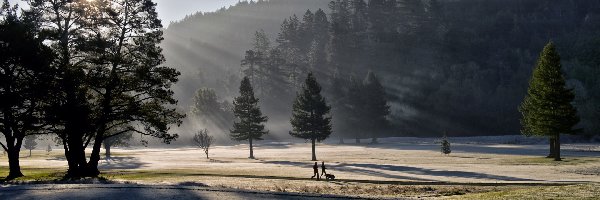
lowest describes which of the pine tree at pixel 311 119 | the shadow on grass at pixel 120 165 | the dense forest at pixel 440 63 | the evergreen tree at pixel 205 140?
the shadow on grass at pixel 120 165

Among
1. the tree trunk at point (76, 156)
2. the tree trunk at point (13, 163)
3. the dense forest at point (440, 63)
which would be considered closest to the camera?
the tree trunk at point (76, 156)

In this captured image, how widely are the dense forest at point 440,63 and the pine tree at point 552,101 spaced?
4438cm

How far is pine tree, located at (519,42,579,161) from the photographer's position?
5228cm

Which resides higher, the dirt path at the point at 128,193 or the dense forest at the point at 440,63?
the dense forest at the point at 440,63

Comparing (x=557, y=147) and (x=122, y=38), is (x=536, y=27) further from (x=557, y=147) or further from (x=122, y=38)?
(x=122, y=38)

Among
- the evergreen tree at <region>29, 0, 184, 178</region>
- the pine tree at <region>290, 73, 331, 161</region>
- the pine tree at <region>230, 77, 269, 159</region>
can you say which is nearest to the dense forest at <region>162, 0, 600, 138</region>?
the pine tree at <region>230, 77, 269, 159</region>

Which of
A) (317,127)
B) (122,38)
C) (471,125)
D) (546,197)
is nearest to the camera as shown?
(546,197)

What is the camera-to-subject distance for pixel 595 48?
4419 inches

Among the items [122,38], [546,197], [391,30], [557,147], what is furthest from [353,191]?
[391,30]

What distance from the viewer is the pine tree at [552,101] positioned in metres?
52.3

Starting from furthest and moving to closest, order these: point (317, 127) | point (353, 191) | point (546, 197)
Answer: point (317, 127), point (353, 191), point (546, 197)

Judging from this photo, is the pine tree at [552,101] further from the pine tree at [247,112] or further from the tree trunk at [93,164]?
the tree trunk at [93,164]

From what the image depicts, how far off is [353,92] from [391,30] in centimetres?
4375

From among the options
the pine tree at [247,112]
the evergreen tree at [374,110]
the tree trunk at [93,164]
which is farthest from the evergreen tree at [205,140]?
the tree trunk at [93,164]
